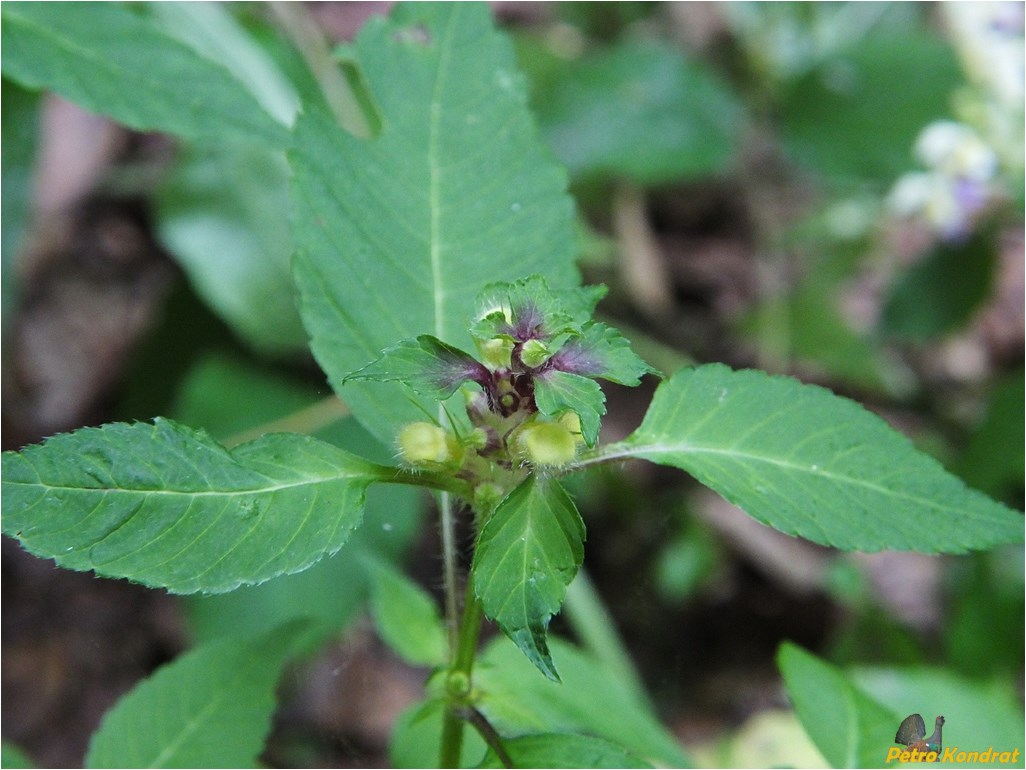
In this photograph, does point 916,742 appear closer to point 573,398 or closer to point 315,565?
point 573,398

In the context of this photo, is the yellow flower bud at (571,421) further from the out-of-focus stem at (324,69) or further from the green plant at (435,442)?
the out-of-focus stem at (324,69)

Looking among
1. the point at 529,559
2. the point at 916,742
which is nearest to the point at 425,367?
the point at 529,559

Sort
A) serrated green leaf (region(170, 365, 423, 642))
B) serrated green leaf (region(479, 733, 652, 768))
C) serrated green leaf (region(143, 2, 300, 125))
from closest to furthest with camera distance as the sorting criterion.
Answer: serrated green leaf (region(479, 733, 652, 768)), serrated green leaf (region(170, 365, 423, 642)), serrated green leaf (region(143, 2, 300, 125))

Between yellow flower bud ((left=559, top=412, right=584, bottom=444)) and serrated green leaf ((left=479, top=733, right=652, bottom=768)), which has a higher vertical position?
yellow flower bud ((left=559, top=412, right=584, bottom=444))

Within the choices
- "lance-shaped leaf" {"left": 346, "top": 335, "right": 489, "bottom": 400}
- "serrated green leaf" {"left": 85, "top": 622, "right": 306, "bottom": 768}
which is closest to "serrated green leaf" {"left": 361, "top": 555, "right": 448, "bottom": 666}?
"serrated green leaf" {"left": 85, "top": 622, "right": 306, "bottom": 768}

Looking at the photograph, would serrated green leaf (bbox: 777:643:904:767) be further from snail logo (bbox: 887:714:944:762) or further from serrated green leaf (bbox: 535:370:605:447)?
serrated green leaf (bbox: 535:370:605:447)

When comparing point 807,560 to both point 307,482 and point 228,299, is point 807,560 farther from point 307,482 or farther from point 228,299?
point 307,482

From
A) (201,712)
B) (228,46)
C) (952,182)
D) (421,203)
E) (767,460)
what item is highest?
(952,182)

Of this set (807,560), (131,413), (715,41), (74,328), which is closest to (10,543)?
(131,413)
